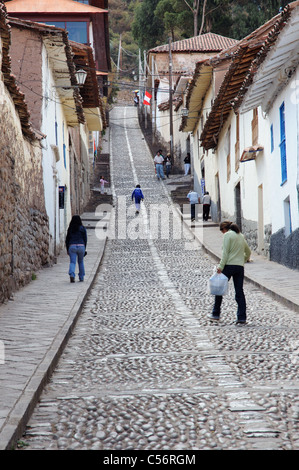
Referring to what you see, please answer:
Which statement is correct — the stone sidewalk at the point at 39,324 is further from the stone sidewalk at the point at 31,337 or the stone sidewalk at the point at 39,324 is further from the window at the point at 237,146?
the window at the point at 237,146

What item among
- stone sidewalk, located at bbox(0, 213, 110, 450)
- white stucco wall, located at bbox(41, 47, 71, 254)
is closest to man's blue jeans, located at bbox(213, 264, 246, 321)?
stone sidewalk, located at bbox(0, 213, 110, 450)

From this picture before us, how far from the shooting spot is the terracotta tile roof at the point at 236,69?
1514 cm

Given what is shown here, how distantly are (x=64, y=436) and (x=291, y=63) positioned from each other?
11.0 m

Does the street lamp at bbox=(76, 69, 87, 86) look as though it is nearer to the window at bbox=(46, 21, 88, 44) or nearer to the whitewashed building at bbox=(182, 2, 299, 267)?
the whitewashed building at bbox=(182, 2, 299, 267)

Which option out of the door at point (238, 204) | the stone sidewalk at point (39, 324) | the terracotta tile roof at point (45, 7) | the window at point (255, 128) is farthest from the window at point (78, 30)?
the stone sidewalk at point (39, 324)

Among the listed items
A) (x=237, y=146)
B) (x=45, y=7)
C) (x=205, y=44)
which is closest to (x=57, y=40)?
(x=237, y=146)

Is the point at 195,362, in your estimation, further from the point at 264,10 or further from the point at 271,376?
the point at 264,10

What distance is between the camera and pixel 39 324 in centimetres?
853

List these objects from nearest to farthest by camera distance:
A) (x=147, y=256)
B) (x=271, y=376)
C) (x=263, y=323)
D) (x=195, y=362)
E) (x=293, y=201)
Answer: (x=271, y=376) → (x=195, y=362) → (x=263, y=323) → (x=293, y=201) → (x=147, y=256)

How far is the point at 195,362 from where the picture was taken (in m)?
6.58

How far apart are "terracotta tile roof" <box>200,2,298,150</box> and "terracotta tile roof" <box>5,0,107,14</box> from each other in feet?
49.7

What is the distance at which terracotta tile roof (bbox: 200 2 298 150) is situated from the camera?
15.1 meters

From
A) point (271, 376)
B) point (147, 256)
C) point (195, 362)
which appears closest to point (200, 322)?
point (195, 362)
